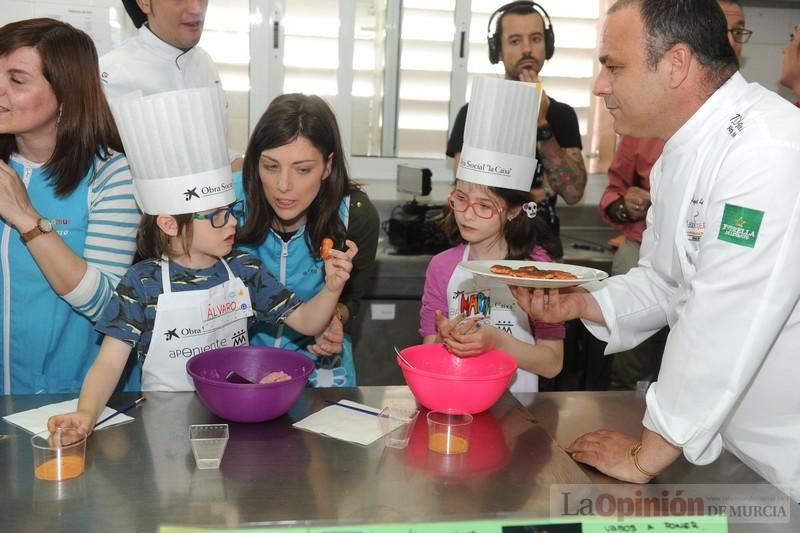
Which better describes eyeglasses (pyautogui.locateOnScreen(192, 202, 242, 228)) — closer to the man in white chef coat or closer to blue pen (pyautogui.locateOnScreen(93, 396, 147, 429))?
blue pen (pyautogui.locateOnScreen(93, 396, 147, 429))

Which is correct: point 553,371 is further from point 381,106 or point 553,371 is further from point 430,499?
point 381,106

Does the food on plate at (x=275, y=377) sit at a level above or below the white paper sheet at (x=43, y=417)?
above

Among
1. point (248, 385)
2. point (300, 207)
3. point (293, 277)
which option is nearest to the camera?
point (248, 385)

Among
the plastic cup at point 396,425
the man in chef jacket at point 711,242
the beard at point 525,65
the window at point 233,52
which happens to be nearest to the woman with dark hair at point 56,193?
the plastic cup at point 396,425

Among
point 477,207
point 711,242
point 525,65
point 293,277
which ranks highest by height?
point 525,65

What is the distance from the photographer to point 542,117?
2953 millimetres

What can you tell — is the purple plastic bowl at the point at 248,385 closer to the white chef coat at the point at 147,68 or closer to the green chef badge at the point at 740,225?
the green chef badge at the point at 740,225

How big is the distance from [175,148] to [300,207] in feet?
1.30

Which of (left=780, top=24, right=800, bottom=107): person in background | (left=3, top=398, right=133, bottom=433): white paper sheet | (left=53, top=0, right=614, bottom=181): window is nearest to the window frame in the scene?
(left=53, top=0, right=614, bottom=181): window

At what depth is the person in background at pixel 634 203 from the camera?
3.00 m

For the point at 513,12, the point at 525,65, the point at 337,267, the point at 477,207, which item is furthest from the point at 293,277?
the point at 513,12

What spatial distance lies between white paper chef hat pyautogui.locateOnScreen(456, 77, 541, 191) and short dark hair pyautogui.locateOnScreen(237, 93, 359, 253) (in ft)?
1.17

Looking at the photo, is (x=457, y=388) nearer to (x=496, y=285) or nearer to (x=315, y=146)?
(x=496, y=285)

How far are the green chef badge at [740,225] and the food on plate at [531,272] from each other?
382 mm
